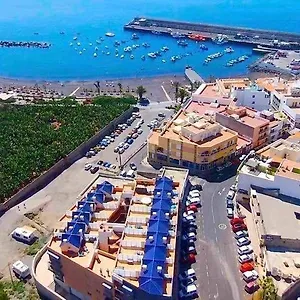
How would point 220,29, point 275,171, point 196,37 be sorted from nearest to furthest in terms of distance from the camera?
point 275,171 → point 196,37 → point 220,29

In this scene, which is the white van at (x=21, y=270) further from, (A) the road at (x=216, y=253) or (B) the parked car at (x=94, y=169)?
(B) the parked car at (x=94, y=169)

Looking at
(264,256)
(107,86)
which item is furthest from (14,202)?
(107,86)

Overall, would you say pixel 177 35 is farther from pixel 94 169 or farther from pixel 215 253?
pixel 215 253

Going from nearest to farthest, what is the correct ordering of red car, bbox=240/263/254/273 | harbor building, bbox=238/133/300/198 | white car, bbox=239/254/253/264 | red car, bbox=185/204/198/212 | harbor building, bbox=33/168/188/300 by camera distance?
1. harbor building, bbox=33/168/188/300
2. red car, bbox=240/263/254/273
3. white car, bbox=239/254/253/264
4. harbor building, bbox=238/133/300/198
5. red car, bbox=185/204/198/212

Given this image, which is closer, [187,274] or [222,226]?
[187,274]

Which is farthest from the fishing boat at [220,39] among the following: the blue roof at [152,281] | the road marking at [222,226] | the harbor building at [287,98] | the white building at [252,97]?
the blue roof at [152,281]

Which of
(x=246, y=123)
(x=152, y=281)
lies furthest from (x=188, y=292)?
(x=246, y=123)

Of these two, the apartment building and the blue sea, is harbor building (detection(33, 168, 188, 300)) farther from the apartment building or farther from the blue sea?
the blue sea

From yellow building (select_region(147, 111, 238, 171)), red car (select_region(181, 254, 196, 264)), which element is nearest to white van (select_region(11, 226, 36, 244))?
red car (select_region(181, 254, 196, 264))
